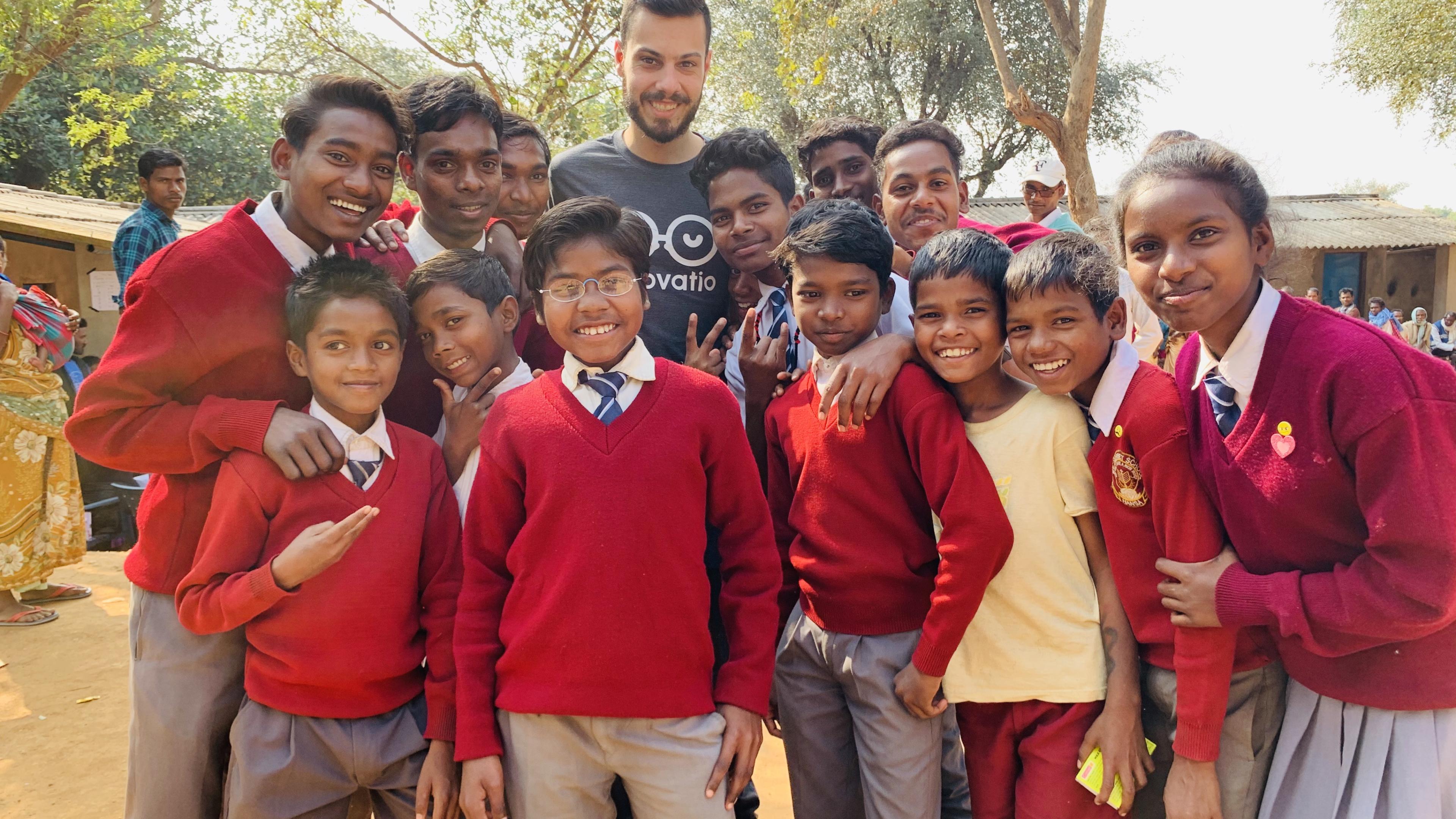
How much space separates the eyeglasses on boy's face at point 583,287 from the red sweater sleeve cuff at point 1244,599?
143cm

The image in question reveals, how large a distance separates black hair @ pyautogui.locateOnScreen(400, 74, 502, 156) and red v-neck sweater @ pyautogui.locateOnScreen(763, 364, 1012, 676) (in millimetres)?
1400

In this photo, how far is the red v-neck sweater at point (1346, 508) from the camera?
5.30ft

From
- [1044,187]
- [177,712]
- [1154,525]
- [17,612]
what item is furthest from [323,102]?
[17,612]

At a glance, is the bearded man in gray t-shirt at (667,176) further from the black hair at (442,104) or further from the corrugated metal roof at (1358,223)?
the corrugated metal roof at (1358,223)

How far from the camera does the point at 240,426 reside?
1988mm

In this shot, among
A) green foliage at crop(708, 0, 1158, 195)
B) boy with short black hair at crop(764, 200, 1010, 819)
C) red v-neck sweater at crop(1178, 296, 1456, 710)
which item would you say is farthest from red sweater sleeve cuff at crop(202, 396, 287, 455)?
green foliage at crop(708, 0, 1158, 195)

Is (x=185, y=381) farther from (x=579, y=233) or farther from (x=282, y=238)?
(x=579, y=233)

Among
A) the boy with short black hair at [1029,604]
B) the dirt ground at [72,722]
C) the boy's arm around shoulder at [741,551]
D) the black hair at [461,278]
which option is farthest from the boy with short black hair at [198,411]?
the dirt ground at [72,722]

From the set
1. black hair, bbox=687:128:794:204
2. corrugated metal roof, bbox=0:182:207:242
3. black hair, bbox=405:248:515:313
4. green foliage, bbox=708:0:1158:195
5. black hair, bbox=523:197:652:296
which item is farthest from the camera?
green foliage, bbox=708:0:1158:195

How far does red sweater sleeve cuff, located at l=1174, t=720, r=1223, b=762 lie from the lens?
1.83 m

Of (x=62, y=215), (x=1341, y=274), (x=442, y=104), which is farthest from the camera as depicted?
(x=1341, y=274)

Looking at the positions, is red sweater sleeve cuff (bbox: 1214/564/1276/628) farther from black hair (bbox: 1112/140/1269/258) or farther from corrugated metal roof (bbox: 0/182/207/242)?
corrugated metal roof (bbox: 0/182/207/242)

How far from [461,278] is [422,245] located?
1.44 ft

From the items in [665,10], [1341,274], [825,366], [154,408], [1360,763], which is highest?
[665,10]
